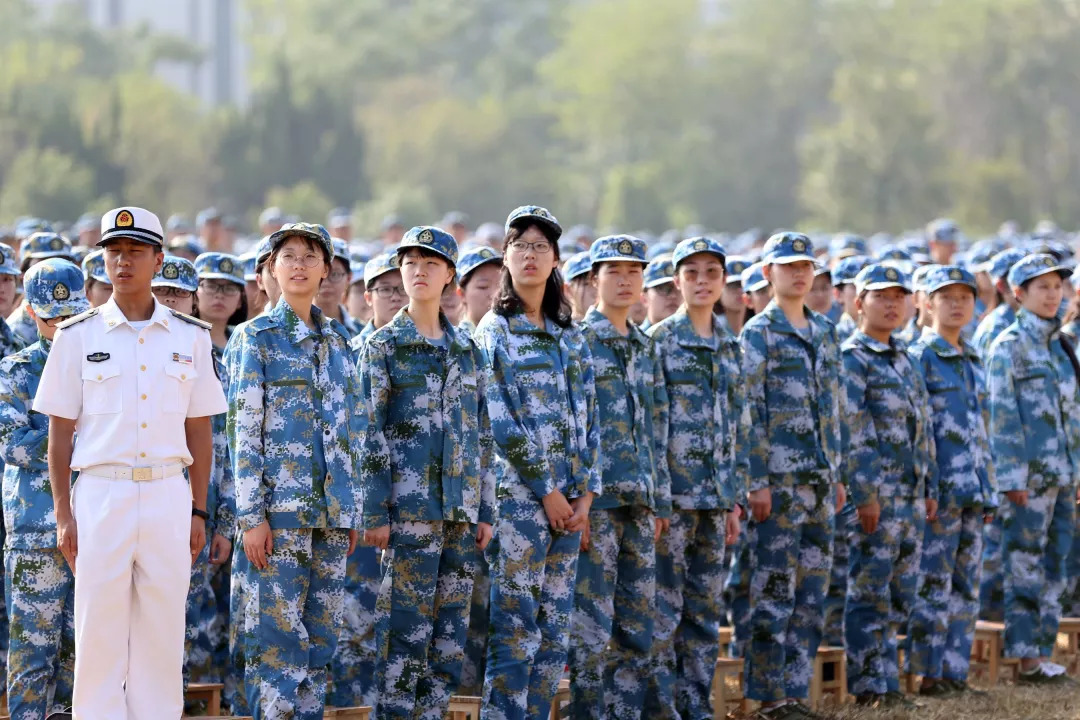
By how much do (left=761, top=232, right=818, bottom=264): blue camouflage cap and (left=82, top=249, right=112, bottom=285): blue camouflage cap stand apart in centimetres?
326

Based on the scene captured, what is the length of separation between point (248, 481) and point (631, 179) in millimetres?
50866

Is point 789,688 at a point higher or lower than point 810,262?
lower

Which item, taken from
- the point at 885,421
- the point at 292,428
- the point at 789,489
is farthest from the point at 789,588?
the point at 292,428

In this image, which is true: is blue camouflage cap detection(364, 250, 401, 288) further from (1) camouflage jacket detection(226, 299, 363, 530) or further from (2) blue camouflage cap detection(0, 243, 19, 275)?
(2) blue camouflage cap detection(0, 243, 19, 275)

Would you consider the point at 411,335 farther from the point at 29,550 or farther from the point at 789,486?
the point at 789,486

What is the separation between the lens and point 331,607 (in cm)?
599

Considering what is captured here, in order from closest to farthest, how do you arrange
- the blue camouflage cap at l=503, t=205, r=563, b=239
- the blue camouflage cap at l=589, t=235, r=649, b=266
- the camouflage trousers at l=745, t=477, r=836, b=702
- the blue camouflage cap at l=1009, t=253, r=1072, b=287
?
1. the blue camouflage cap at l=503, t=205, r=563, b=239
2. the blue camouflage cap at l=589, t=235, r=649, b=266
3. the camouflage trousers at l=745, t=477, r=836, b=702
4. the blue camouflage cap at l=1009, t=253, r=1072, b=287

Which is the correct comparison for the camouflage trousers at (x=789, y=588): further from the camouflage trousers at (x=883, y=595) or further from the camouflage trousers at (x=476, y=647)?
the camouflage trousers at (x=476, y=647)

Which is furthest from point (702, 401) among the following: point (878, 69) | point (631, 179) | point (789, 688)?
point (878, 69)

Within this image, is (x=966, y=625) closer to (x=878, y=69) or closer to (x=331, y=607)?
(x=331, y=607)

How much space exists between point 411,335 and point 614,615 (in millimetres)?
1644

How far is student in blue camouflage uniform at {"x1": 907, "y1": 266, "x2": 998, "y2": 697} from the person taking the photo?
828 cm

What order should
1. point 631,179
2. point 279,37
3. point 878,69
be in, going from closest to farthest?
point 631,179
point 878,69
point 279,37

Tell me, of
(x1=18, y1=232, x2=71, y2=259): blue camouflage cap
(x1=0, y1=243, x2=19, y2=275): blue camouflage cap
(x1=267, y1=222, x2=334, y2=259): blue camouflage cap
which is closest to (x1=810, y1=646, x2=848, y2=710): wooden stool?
(x1=267, y1=222, x2=334, y2=259): blue camouflage cap
